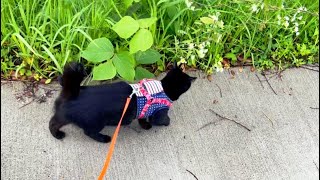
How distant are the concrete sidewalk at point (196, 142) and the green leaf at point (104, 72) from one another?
34 centimetres

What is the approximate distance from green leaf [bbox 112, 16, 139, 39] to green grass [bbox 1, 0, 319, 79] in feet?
0.88

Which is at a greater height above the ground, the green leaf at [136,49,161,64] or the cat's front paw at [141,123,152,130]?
the green leaf at [136,49,161,64]

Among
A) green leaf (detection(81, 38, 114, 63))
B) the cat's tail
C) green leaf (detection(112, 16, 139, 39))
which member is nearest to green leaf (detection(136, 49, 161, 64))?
green leaf (detection(81, 38, 114, 63))

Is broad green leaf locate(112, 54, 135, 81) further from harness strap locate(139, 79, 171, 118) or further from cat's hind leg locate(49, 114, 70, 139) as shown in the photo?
cat's hind leg locate(49, 114, 70, 139)

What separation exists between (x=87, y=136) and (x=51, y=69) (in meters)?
0.54

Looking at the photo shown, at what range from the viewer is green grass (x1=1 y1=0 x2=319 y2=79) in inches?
105

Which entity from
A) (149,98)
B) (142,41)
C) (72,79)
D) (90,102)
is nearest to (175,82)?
(149,98)

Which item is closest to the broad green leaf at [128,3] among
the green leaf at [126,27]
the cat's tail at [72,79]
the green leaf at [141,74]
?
the green leaf at [126,27]

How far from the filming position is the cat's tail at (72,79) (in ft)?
6.77

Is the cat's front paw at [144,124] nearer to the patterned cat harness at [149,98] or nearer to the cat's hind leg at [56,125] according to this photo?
the patterned cat harness at [149,98]

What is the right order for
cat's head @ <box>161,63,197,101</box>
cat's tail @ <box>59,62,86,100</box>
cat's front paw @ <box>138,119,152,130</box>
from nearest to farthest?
cat's tail @ <box>59,62,86,100</box> → cat's head @ <box>161,63,197,101</box> → cat's front paw @ <box>138,119,152,130</box>

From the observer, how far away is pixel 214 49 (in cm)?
292

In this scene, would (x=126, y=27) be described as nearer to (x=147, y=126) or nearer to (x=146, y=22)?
(x=146, y=22)

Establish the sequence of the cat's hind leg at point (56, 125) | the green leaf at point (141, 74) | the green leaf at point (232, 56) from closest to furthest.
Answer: the cat's hind leg at point (56, 125) < the green leaf at point (141, 74) < the green leaf at point (232, 56)
